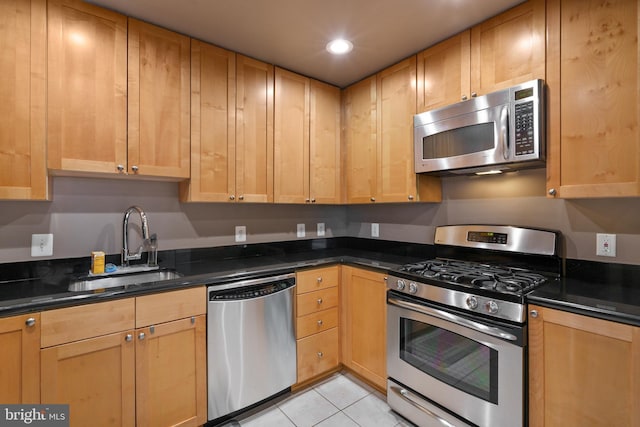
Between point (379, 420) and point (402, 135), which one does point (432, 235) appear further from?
point (379, 420)

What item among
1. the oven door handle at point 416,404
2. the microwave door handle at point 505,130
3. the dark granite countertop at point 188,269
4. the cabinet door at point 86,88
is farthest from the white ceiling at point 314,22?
the oven door handle at point 416,404

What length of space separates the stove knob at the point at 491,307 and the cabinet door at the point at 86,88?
214 centimetres

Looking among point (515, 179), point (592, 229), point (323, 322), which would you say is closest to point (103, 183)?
point (323, 322)

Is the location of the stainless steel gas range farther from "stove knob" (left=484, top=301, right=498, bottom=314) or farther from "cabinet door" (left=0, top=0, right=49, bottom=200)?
"cabinet door" (left=0, top=0, right=49, bottom=200)

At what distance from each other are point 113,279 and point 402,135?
2216mm

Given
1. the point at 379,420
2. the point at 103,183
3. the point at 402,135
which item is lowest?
the point at 379,420

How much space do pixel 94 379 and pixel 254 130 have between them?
1758 millimetres

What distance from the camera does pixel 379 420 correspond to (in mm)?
1923

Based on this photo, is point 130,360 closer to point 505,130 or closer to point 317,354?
point 317,354

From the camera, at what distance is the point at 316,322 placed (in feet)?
7.43

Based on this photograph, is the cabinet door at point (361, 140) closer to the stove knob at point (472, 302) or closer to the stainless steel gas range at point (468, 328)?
the stainless steel gas range at point (468, 328)

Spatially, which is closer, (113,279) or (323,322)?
(113,279)

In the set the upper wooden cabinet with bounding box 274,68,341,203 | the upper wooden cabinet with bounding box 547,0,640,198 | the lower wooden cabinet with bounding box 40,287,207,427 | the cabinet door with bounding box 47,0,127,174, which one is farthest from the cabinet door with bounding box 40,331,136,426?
the upper wooden cabinet with bounding box 547,0,640,198

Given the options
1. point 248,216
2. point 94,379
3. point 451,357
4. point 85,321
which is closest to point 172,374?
point 94,379
